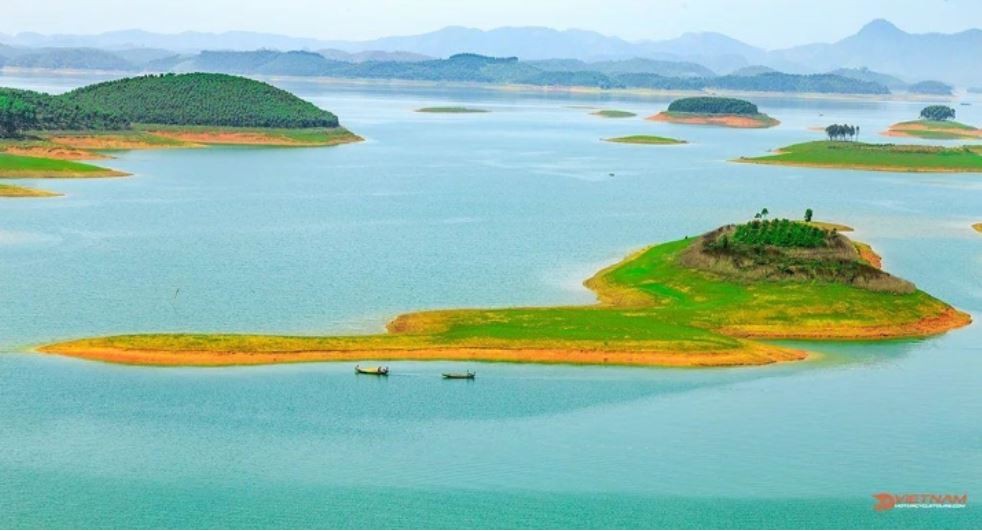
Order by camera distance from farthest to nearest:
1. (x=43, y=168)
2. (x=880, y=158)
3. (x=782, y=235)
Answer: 1. (x=880, y=158)
2. (x=43, y=168)
3. (x=782, y=235)

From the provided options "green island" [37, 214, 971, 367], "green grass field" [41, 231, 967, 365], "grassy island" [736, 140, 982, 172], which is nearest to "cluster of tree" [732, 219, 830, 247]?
Answer: "green island" [37, 214, 971, 367]

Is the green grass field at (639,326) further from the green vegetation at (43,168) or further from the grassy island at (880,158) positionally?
the grassy island at (880,158)

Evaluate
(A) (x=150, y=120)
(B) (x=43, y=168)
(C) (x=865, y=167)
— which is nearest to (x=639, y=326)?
(B) (x=43, y=168)

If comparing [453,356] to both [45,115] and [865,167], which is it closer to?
[45,115]

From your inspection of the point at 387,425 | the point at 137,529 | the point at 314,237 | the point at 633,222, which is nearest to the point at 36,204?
the point at 314,237

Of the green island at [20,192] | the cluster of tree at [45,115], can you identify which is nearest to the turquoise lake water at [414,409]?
the green island at [20,192]

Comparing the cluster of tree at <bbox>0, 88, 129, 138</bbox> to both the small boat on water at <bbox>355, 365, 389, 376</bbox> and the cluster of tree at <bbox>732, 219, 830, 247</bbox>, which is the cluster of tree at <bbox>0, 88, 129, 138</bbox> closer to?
the cluster of tree at <bbox>732, 219, 830, 247</bbox>
